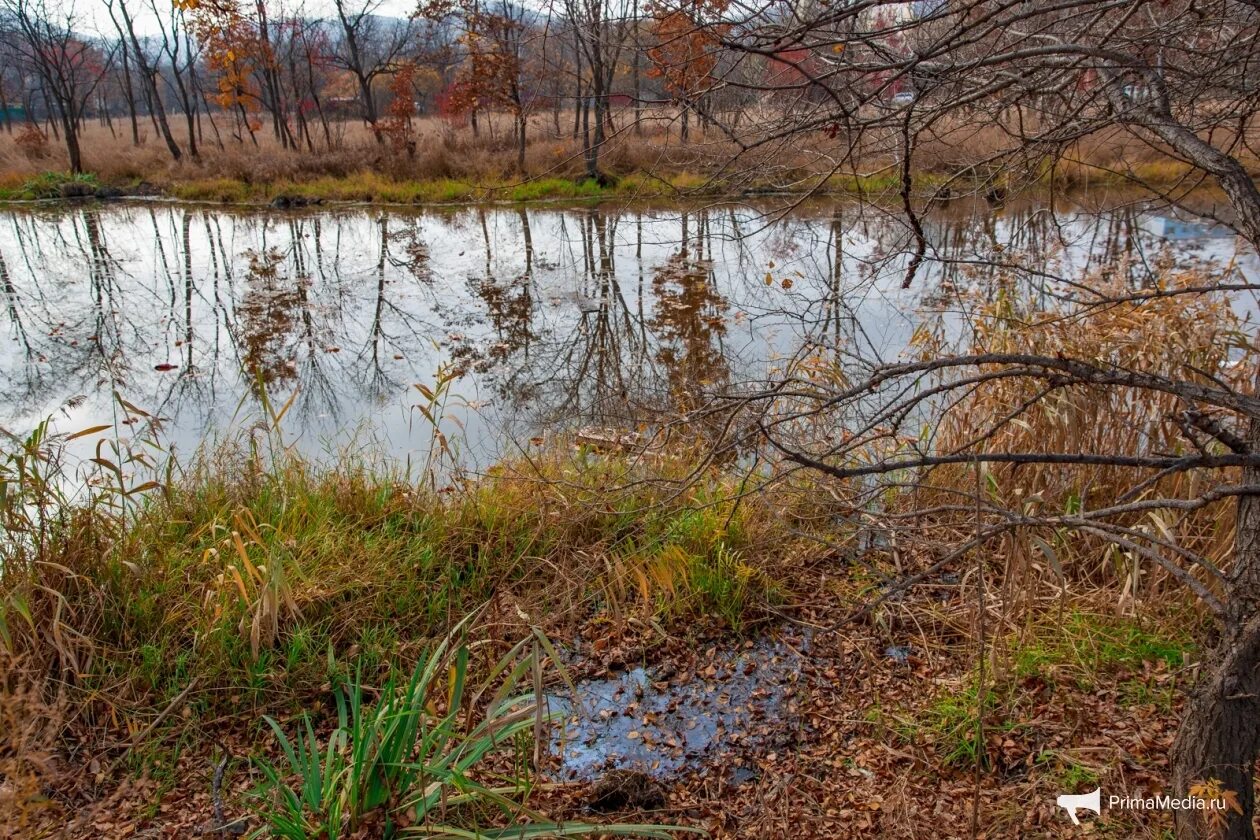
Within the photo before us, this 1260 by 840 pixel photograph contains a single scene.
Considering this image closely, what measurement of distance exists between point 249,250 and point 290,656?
463 inches

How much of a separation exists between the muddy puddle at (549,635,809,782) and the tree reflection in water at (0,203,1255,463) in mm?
1116

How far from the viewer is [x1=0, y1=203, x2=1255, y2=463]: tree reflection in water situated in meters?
5.95

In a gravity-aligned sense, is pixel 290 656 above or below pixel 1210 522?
below

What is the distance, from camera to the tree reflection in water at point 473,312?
19.5ft

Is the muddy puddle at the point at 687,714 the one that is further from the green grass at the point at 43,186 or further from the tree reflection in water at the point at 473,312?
the green grass at the point at 43,186

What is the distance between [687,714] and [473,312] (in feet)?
23.1

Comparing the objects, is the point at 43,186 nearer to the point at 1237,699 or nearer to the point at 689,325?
the point at 689,325

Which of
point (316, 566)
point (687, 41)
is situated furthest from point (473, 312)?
point (687, 41)

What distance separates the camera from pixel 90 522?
10.4 feet

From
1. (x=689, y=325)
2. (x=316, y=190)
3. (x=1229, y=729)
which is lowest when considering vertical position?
(x=689, y=325)

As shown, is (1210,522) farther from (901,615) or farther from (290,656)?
(290,656)

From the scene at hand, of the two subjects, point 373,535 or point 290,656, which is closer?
point 290,656

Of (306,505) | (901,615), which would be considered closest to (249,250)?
(306,505)

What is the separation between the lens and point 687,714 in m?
2.95
